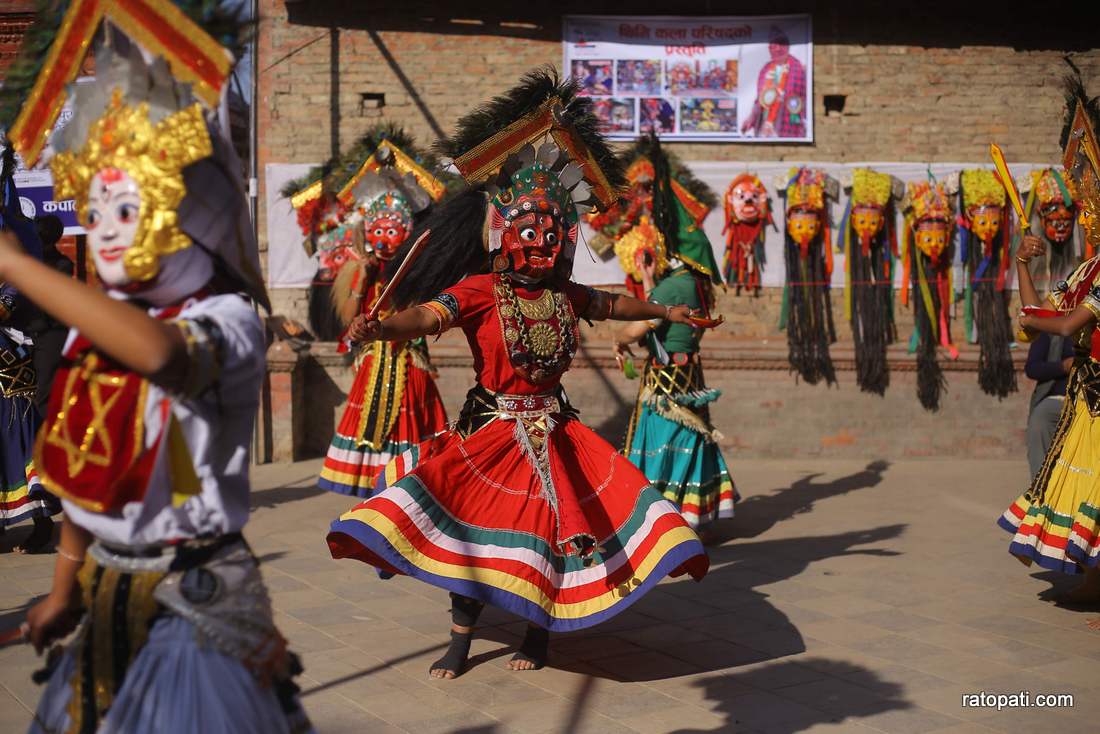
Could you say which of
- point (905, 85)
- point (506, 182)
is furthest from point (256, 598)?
point (905, 85)

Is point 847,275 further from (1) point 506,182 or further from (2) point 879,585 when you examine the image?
(1) point 506,182

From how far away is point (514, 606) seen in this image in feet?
16.2

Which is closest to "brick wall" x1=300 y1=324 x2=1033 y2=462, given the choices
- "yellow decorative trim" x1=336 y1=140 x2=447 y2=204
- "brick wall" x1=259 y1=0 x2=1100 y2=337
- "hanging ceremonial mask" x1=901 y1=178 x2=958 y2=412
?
"hanging ceremonial mask" x1=901 y1=178 x2=958 y2=412

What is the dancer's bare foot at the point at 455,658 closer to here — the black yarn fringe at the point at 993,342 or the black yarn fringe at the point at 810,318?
the black yarn fringe at the point at 810,318

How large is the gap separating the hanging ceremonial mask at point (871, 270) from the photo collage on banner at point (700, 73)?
84 centimetres

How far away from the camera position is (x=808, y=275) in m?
12.1

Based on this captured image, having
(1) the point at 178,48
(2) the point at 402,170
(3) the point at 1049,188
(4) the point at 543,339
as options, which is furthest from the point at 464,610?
(3) the point at 1049,188

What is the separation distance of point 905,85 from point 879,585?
6.86 metres

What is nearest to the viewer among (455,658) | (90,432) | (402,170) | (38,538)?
(90,432)

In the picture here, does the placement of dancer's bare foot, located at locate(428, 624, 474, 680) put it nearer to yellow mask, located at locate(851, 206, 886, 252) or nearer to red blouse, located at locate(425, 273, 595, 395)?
red blouse, located at locate(425, 273, 595, 395)

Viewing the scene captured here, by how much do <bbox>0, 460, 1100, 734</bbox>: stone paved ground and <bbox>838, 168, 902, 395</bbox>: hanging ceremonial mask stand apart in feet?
11.6

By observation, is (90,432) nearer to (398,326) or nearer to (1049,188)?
(398,326)

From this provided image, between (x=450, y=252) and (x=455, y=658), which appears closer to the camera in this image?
(x=455, y=658)

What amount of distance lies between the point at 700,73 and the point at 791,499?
4.60 meters
